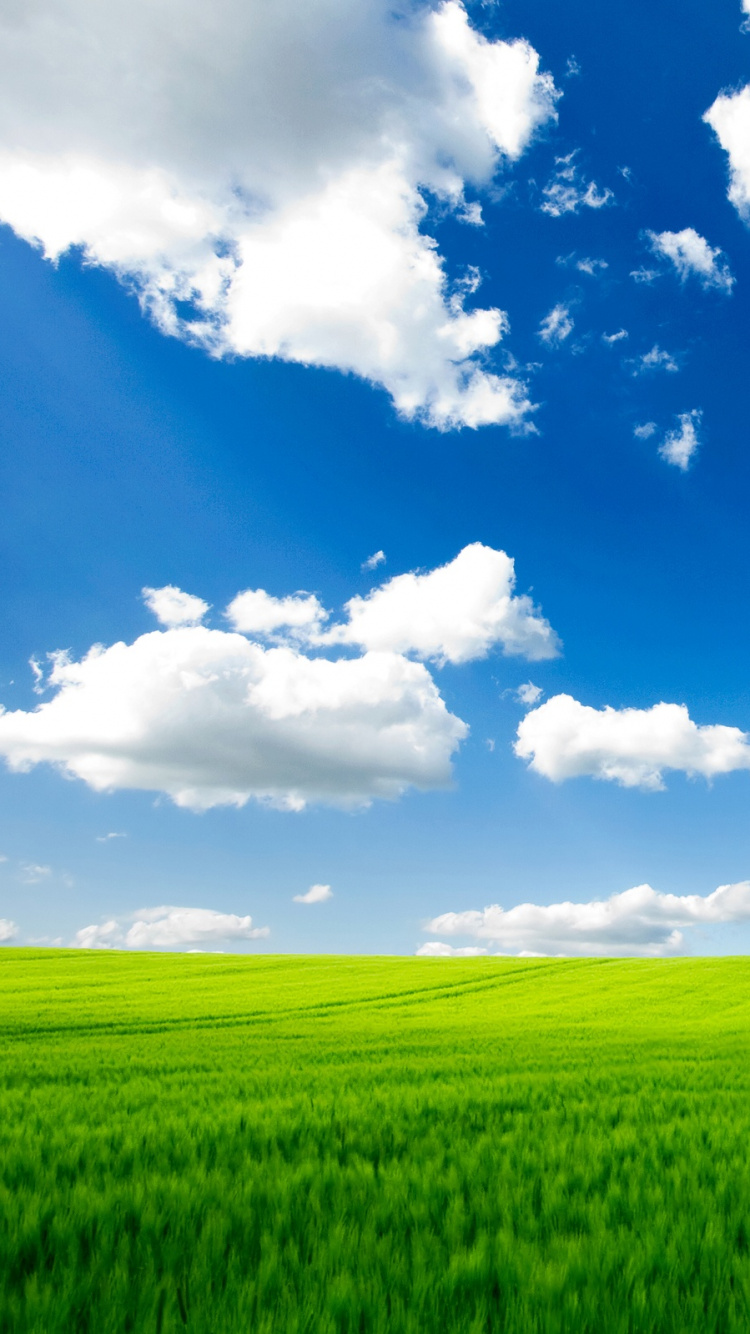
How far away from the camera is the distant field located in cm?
298

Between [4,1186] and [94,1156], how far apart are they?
930 mm

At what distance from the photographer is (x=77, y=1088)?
9547 mm

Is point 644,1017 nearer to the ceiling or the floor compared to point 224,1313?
nearer to the floor

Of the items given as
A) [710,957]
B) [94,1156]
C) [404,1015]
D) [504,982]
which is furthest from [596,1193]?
[710,957]

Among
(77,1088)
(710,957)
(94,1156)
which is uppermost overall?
(94,1156)

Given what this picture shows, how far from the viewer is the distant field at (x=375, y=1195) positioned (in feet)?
9.79

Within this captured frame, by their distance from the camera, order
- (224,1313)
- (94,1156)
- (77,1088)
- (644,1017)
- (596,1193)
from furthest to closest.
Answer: (644,1017) → (77,1088) → (94,1156) → (596,1193) → (224,1313)

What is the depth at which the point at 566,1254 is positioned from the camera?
347 cm

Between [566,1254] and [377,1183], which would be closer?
[566,1254]

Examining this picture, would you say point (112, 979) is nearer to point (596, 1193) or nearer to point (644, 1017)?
point (644, 1017)

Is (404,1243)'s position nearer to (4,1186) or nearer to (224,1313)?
(224,1313)

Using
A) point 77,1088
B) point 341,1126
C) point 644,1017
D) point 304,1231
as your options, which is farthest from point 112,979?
point 304,1231

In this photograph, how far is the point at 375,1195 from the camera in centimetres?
444

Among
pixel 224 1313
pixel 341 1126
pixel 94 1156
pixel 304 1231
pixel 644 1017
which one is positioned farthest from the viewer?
pixel 644 1017
